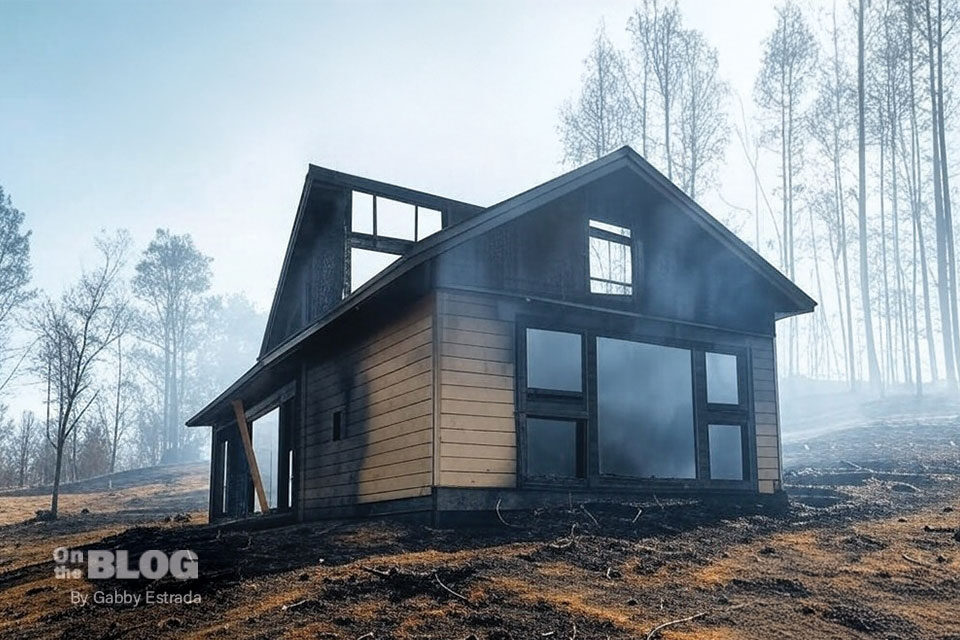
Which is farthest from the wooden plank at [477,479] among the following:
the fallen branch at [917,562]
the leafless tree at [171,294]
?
the leafless tree at [171,294]

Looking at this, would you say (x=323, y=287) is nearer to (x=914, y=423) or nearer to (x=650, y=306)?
(x=650, y=306)

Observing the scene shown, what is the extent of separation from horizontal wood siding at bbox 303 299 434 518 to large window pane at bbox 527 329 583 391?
1647 mm

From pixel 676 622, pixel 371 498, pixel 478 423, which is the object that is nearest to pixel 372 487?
pixel 371 498

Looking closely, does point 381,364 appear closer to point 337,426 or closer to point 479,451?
point 337,426

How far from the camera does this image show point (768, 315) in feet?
50.8

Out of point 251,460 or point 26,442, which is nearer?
point 251,460

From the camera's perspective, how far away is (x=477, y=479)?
11.5 m

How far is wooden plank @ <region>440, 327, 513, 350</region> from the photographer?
1161 cm

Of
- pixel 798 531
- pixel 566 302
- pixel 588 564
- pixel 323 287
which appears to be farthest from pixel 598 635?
pixel 323 287

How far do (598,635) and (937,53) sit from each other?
3289 cm

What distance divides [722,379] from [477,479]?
17.5 ft

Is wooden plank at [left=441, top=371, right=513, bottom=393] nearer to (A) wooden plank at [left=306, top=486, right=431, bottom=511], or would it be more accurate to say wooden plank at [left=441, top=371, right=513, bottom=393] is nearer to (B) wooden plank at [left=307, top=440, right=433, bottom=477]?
(B) wooden plank at [left=307, top=440, right=433, bottom=477]

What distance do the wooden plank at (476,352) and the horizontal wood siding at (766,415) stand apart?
17.3ft

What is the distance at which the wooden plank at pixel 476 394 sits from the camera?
37.6 feet
